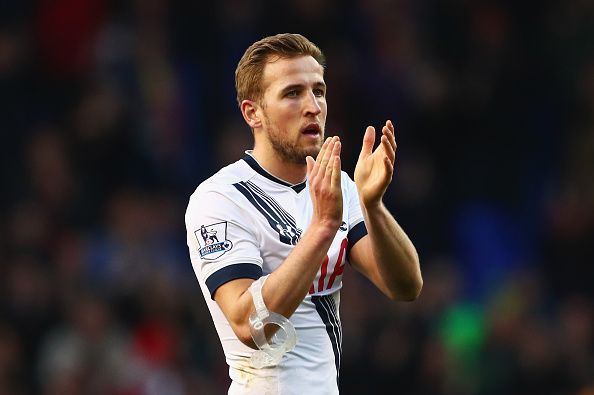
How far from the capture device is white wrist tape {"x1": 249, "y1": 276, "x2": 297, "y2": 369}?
183 inches

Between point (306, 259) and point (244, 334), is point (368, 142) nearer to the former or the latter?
point (306, 259)

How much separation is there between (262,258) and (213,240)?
0.74ft

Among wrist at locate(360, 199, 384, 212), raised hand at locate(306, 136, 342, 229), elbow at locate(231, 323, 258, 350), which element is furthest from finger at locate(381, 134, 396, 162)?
elbow at locate(231, 323, 258, 350)

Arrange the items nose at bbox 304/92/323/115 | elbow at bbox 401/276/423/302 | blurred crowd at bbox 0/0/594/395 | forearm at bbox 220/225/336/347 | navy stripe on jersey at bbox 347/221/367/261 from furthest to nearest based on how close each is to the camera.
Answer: blurred crowd at bbox 0/0/594/395 < navy stripe on jersey at bbox 347/221/367/261 < elbow at bbox 401/276/423/302 < nose at bbox 304/92/323/115 < forearm at bbox 220/225/336/347

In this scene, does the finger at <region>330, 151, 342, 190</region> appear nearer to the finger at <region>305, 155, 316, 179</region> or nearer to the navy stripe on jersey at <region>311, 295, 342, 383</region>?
the finger at <region>305, 155, 316, 179</region>

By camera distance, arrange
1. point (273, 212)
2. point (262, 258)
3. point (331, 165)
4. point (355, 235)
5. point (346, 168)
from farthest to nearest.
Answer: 1. point (346, 168)
2. point (355, 235)
3. point (273, 212)
4. point (262, 258)
5. point (331, 165)

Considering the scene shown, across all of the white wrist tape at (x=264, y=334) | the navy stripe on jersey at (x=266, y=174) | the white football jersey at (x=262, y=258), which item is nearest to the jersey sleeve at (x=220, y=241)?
the white football jersey at (x=262, y=258)

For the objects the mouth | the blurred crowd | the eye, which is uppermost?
the eye

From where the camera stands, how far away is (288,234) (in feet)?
16.8

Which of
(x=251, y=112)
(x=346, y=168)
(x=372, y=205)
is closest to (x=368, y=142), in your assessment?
(x=372, y=205)

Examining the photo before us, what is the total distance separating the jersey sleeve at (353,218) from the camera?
5.43 metres
